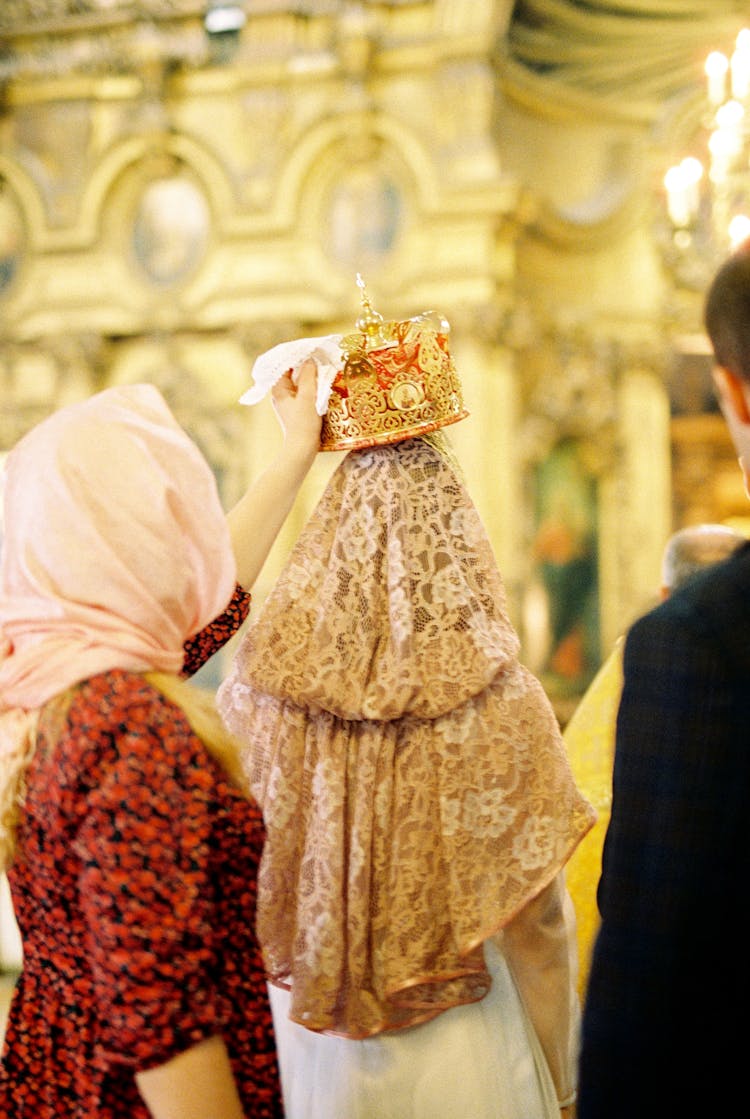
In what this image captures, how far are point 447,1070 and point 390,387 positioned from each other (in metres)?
1.11

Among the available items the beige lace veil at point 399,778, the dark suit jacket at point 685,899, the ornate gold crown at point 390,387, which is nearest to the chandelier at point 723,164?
the ornate gold crown at point 390,387

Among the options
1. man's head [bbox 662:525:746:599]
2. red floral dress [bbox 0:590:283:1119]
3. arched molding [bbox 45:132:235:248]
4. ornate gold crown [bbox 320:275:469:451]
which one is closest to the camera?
red floral dress [bbox 0:590:283:1119]

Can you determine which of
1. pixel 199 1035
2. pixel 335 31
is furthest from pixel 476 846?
pixel 335 31

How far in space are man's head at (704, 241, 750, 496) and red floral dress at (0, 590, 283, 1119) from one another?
27.0 inches

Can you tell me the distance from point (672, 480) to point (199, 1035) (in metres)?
9.86

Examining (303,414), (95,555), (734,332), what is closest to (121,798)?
(95,555)

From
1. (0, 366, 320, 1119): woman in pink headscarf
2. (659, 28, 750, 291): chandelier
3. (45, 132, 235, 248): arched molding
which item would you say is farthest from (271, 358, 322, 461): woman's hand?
(45, 132, 235, 248): arched molding

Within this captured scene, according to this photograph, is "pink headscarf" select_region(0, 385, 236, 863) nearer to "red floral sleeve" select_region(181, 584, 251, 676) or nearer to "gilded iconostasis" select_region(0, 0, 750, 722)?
"red floral sleeve" select_region(181, 584, 251, 676)

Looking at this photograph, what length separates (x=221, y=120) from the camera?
936 cm

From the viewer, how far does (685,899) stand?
43.8 inches

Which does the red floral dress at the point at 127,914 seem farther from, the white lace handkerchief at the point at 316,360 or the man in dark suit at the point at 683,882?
the white lace handkerchief at the point at 316,360

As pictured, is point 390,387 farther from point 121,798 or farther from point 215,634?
point 121,798

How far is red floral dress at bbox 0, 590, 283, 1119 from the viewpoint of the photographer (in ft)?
4.08

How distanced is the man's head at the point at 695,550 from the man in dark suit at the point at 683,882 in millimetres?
1980
